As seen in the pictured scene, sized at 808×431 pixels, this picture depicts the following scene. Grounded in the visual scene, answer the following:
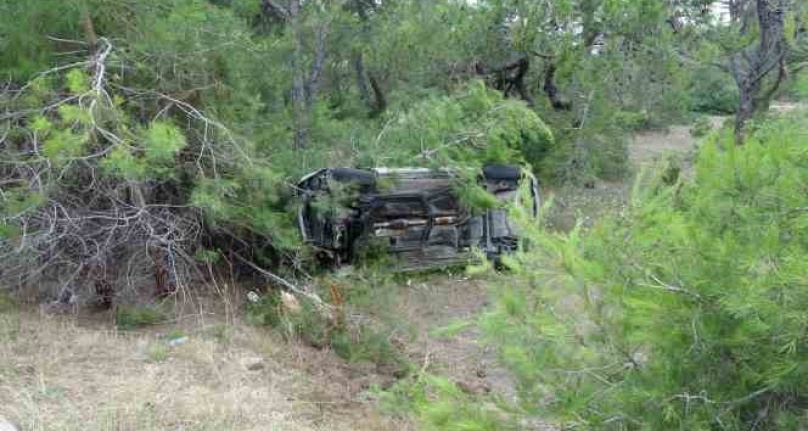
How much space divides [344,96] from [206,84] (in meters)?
6.18

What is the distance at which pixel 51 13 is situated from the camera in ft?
21.9

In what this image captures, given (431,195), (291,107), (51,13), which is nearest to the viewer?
(51,13)

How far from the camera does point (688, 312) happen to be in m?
2.57

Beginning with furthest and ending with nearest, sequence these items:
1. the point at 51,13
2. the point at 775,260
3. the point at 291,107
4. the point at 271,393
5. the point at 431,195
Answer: the point at 291,107
the point at 431,195
the point at 51,13
the point at 271,393
the point at 775,260

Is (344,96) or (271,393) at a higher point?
(344,96)

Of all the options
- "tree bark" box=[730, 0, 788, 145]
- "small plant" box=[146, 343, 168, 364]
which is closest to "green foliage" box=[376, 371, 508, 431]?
"small plant" box=[146, 343, 168, 364]

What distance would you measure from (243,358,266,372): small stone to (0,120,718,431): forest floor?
1 cm

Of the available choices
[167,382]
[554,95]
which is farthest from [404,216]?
[554,95]

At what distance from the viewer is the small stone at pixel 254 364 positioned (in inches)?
231

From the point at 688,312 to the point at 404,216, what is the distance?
587 centimetres

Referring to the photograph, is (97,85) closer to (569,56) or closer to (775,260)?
(775,260)

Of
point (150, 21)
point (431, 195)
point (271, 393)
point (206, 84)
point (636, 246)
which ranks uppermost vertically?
point (150, 21)

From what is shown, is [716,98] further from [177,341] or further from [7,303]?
[7,303]

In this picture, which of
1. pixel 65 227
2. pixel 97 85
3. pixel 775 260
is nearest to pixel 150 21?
pixel 97 85
